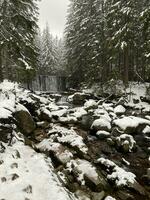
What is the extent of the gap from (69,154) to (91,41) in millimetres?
20504

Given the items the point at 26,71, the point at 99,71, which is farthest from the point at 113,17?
the point at 26,71

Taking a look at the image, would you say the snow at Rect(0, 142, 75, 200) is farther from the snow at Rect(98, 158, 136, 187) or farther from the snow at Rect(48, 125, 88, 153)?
the snow at Rect(48, 125, 88, 153)

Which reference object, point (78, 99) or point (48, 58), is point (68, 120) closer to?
point (78, 99)

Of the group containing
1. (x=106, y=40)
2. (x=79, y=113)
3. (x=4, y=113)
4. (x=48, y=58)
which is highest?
(x=48, y=58)

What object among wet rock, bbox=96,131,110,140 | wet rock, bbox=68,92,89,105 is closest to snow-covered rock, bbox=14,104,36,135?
wet rock, bbox=96,131,110,140

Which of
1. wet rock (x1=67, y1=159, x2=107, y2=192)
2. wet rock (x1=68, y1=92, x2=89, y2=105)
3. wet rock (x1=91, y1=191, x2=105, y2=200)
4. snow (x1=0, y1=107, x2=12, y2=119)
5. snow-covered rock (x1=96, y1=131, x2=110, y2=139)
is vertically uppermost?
snow (x1=0, y1=107, x2=12, y2=119)

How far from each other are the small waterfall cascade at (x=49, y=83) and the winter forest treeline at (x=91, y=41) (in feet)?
4.18

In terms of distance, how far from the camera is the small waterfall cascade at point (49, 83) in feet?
110

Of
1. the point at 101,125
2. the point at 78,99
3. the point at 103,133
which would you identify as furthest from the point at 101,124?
the point at 78,99

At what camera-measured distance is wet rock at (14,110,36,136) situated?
33.3ft

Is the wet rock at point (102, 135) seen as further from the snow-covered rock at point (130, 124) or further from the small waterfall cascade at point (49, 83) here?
the small waterfall cascade at point (49, 83)

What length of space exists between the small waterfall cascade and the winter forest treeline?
1.27 metres

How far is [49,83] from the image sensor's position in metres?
34.2

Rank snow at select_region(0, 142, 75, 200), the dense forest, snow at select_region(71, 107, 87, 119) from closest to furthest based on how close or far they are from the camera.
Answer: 1. snow at select_region(0, 142, 75, 200)
2. snow at select_region(71, 107, 87, 119)
3. the dense forest
